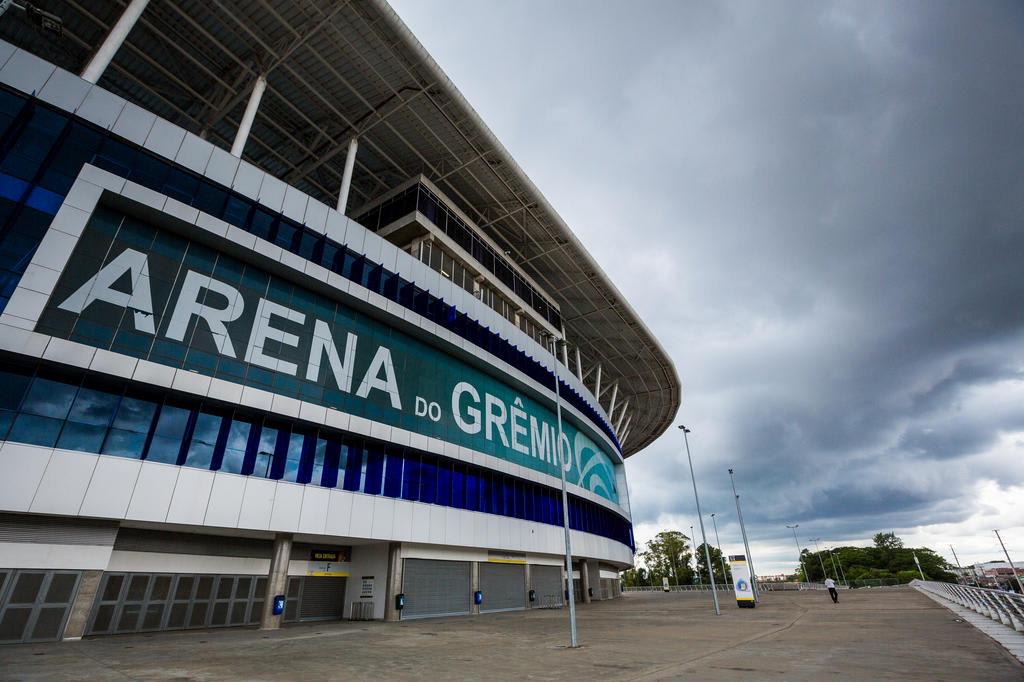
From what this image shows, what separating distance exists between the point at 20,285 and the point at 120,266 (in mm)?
3278

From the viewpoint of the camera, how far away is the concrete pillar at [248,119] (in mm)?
25547

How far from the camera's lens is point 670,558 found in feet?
396

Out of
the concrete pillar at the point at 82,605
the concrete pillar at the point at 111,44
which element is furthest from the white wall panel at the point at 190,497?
the concrete pillar at the point at 111,44

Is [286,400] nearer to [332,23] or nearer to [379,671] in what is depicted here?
[379,671]

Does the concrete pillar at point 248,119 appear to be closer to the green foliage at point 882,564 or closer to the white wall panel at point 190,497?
the white wall panel at point 190,497

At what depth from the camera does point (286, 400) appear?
22.6 meters

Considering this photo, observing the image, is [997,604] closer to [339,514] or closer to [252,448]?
[339,514]

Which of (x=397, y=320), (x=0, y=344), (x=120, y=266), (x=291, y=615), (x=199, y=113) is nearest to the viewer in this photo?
(x=0, y=344)

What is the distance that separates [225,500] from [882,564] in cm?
15822

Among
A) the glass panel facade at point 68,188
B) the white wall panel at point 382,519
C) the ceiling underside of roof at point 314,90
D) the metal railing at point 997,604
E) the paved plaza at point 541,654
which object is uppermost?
the ceiling underside of roof at point 314,90

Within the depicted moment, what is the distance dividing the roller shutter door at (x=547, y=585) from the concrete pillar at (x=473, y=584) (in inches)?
299

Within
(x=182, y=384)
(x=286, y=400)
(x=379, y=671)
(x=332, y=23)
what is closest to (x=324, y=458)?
(x=286, y=400)

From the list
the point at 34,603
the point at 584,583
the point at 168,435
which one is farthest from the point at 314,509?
the point at 584,583

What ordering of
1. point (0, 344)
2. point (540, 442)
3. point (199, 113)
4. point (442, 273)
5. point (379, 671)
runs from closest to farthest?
point (379, 671) → point (0, 344) → point (199, 113) → point (442, 273) → point (540, 442)
